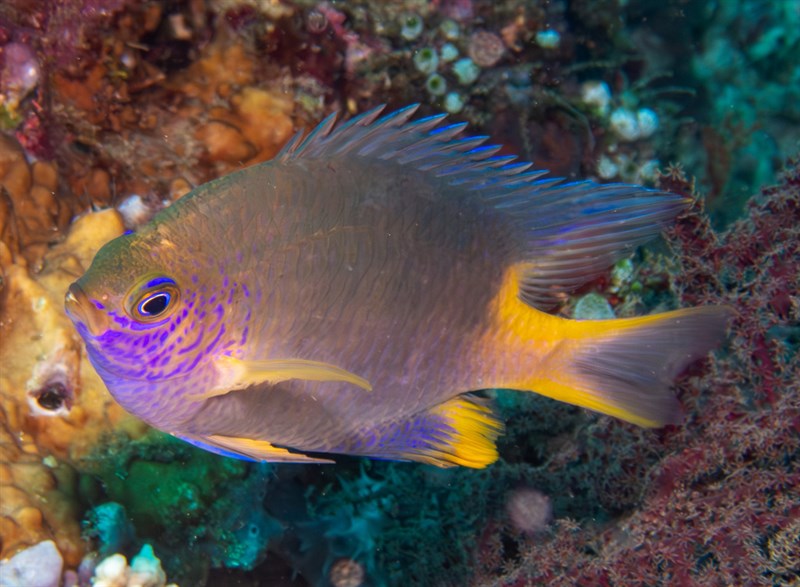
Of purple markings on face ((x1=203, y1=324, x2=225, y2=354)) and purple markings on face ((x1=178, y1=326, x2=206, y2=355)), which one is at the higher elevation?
purple markings on face ((x1=178, y1=326, x2=206, y2=355))

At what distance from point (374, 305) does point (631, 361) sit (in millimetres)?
963

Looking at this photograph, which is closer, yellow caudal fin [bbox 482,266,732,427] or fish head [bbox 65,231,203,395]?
fish head [bbox 65,231,203,395]

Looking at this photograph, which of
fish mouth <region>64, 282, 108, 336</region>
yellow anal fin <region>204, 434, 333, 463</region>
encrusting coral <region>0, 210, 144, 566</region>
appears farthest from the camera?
encrusting coral <region>0, 210, 144, 566</region>

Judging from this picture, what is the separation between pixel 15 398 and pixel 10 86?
186cm

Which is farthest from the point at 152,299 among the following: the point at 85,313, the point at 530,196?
the point at 530,196

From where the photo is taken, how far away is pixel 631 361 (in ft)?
7.22

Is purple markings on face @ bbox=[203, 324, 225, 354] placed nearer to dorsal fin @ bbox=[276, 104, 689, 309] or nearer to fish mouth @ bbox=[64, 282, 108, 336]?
fish mouth @ bbox=[64, 282, 108, 336]

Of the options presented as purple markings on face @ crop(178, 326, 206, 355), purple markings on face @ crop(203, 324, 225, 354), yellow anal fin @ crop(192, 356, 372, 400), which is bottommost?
yellow anal fin @ crop(192, 356, 372, 400)

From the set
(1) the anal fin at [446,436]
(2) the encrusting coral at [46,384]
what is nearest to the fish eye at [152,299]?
(1) the anal fin at [446,436]

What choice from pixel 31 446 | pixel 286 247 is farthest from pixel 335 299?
pixel 31 446

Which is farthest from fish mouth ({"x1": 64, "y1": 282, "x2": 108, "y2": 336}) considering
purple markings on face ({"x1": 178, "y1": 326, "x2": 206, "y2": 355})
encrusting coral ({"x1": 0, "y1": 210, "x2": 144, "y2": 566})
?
encrusting coral ({"x1": 0, "y1": 210, "x2": 144, "y2": 566})

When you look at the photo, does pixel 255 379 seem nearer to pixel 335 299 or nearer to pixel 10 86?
pixel 335 299

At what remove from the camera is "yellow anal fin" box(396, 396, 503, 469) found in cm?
233

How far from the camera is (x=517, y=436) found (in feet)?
12.1
